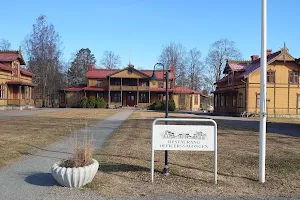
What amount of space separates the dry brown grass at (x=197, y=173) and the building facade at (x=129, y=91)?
138ft

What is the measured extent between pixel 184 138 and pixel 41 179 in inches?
118

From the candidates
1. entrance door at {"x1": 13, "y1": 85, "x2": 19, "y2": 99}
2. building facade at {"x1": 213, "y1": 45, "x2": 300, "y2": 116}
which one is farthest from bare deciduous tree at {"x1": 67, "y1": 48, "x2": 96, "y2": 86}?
building facade at {"x1": 213, "y1": 45, "x2": 300, "y2": 116}

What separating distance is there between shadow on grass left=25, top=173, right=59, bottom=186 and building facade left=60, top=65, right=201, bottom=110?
147 ft

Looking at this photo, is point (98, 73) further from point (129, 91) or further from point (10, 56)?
point (10, 56)

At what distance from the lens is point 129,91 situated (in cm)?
5206

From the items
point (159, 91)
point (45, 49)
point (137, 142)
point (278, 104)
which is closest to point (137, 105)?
point (159, 91)

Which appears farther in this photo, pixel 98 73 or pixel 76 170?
pixel 98 73

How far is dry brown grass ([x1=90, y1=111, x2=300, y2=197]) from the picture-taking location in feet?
17.4

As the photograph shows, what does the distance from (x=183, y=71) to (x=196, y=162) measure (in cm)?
6533

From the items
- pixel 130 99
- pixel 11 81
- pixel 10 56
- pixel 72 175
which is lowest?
pixel 72 175

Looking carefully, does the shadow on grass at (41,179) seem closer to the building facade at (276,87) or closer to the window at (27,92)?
the building facade at (276,87)

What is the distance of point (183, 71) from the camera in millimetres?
72000

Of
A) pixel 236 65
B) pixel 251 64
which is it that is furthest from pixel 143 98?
pixel 251 64

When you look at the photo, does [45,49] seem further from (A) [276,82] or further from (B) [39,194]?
(B) [39,194]
